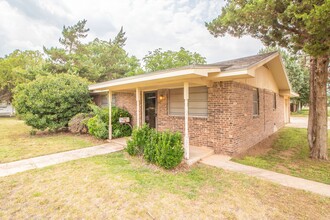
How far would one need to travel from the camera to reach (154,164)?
469 cm

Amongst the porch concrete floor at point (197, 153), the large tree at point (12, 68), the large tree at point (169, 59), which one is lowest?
the porch concrete floor at point (197, 153)

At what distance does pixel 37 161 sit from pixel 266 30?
865 cm

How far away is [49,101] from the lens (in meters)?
9.12

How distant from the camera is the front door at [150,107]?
8100mm

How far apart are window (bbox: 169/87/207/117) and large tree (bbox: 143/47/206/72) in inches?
975

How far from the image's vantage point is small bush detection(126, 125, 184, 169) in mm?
4277

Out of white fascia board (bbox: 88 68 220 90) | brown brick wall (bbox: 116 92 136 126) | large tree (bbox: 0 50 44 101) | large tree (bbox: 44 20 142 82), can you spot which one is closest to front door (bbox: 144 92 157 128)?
brown brick wall (bbox: 116 92 136 126)

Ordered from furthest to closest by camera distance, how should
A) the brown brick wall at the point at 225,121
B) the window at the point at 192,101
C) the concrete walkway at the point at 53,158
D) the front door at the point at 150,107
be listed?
the front door at the point at 150,107 < the window at the point at 192,101 < the brown brick wall at the point at 225,121 < the concrete walkway at the point at 53,158

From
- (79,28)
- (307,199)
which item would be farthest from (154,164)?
(79,28)

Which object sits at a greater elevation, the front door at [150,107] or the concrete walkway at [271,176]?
the front door at [150,107]

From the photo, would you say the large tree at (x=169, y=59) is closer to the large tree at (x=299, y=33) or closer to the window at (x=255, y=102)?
the window at (x=255, y=102)

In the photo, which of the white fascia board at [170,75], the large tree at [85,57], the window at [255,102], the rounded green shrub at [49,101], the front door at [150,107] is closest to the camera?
the white fascia board at [170,75]

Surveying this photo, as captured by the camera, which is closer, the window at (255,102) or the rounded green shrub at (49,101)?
the window at (255,102)

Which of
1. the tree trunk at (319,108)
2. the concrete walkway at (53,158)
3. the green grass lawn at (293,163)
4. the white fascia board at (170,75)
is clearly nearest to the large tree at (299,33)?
the tree trunk at (319,108)
